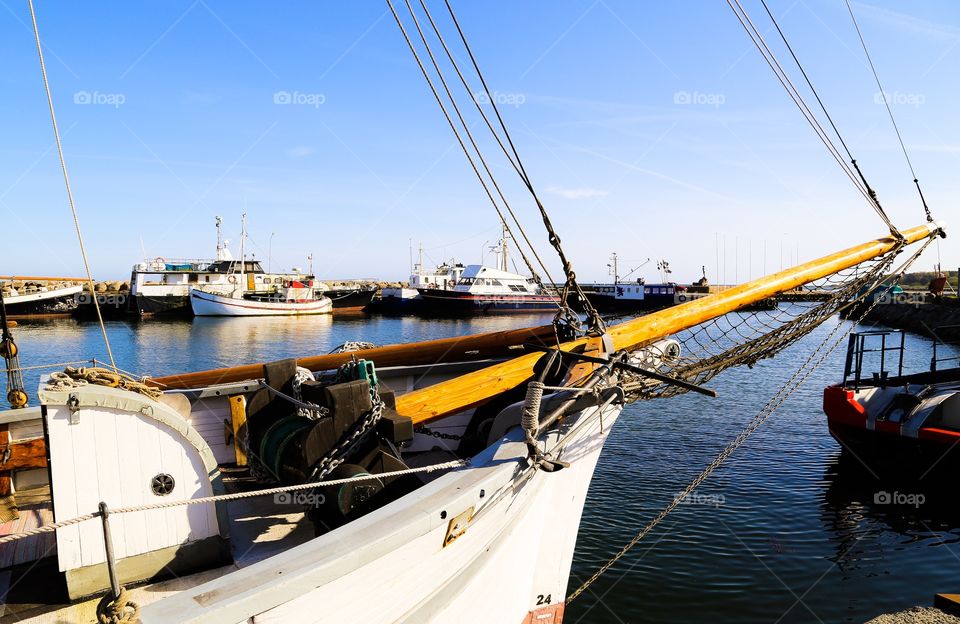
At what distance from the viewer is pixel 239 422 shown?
6.84 meters

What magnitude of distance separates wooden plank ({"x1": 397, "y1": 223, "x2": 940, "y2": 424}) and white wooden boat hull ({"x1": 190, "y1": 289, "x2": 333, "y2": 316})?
56462mm

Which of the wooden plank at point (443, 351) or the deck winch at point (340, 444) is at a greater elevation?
the wooden plank at point (443, 351)

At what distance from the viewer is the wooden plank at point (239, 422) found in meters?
6.71

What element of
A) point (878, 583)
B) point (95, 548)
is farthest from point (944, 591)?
point (95, 548)

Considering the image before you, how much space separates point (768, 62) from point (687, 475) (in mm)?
8102

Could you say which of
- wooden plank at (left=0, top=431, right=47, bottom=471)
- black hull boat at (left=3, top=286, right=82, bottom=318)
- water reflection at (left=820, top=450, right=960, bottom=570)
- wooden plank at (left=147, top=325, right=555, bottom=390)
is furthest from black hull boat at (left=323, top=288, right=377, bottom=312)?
wooden plank at (left=0, top=431, right=47, bottom=471)

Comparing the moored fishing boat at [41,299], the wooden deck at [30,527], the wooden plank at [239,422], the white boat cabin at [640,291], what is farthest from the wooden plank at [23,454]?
the white boat cabin at [640,291]

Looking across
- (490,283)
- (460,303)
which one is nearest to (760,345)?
(460,303)

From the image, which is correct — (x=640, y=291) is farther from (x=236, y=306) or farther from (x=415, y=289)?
(x=236, y=306)

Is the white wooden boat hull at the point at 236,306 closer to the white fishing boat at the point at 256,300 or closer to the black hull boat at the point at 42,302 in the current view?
the white fishing boat at the point at 256,300

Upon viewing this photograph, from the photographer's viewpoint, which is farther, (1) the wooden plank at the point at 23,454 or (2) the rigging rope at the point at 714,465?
(2) the rigging rope at the point at 714,465

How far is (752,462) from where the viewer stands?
13375 mm

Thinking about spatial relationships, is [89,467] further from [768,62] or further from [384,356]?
[768,62]

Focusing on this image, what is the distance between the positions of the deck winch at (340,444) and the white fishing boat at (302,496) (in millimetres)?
17
